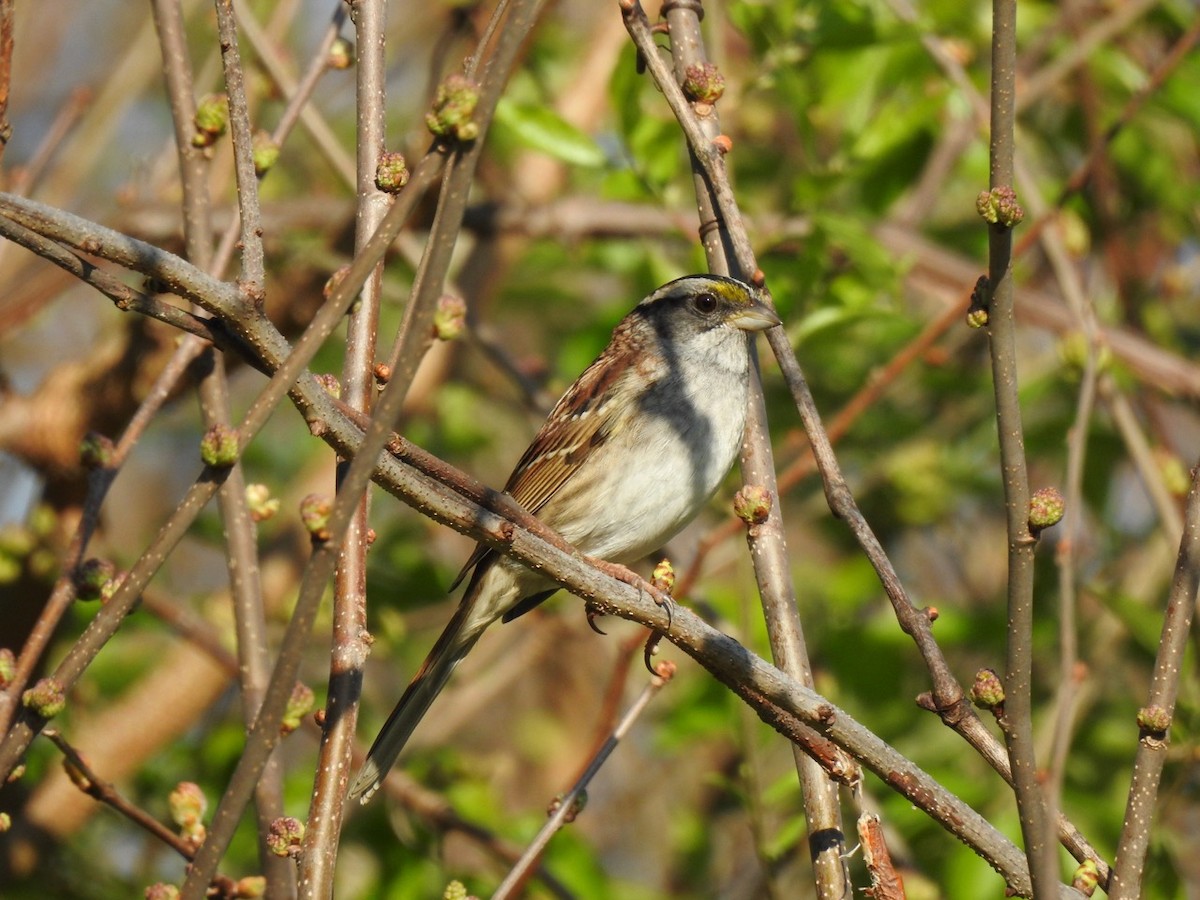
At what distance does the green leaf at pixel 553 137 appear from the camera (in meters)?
4.01

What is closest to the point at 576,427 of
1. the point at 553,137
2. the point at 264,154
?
the point at 553,137

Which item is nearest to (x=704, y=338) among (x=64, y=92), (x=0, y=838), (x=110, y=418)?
(x=110, y=418)

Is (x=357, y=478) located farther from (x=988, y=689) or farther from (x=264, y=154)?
(x=264, y=154)

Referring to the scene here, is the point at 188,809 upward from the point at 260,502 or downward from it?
downward

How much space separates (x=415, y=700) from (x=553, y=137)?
1673 millimetres

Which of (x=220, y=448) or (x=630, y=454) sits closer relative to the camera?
(x=220, y=448)

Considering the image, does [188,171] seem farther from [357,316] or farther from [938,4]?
[938,4]

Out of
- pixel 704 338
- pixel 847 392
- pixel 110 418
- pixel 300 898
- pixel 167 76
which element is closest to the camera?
pixel 300 898

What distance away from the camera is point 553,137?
4.02 meters

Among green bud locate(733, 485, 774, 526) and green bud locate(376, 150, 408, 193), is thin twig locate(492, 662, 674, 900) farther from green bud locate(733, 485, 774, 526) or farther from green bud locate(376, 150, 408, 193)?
green bud locate(376, 150, 408, 193)

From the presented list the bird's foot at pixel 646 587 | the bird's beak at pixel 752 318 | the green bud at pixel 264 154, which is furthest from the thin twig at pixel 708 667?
the bird's beak at pixel 752 318

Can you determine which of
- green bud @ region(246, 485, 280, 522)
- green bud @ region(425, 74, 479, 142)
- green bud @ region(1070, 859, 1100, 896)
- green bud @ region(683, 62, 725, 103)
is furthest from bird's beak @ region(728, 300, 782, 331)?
green bud @ region(425, 74, 479, 142)

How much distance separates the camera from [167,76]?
107 inches

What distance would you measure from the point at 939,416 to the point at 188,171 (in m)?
3.57
